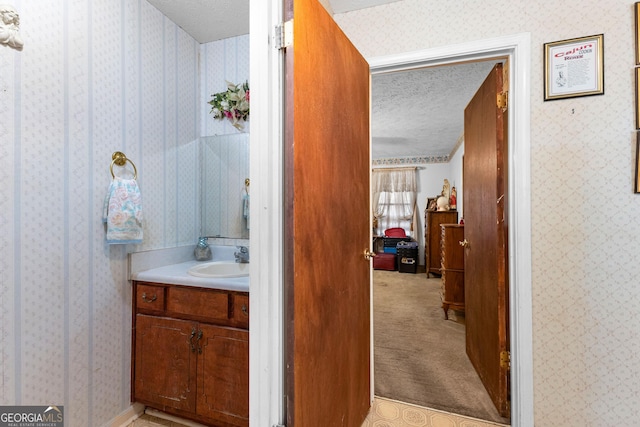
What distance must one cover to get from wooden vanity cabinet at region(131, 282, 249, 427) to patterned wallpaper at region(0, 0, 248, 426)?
0.41 ft

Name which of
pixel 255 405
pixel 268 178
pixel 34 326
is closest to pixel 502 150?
pixel 268 178

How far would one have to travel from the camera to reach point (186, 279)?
155 centimetres

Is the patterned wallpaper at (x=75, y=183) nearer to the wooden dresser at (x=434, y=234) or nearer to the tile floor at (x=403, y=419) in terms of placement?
the tile floor at (x=403, y=419)

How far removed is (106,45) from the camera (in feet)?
5.12

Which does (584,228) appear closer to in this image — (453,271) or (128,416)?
(453,271)

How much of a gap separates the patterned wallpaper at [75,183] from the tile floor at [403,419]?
21cm

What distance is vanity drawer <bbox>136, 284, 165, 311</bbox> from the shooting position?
1.63 metres

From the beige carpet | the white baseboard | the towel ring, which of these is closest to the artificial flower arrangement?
the towel ring

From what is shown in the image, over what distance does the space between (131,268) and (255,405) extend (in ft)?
3.88

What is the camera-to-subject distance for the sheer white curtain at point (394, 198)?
648cm

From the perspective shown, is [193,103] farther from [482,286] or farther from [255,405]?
[482,286]

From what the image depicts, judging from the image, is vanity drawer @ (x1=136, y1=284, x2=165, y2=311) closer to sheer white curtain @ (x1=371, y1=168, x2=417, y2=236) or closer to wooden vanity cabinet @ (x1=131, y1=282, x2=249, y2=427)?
wooden vanity cabinet @ (x1=131, y1=282, x2=249, y2=427)

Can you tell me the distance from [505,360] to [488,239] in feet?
2.30

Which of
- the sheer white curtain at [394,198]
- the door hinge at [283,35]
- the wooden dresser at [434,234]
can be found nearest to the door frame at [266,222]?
the door hinge at [283,35]
